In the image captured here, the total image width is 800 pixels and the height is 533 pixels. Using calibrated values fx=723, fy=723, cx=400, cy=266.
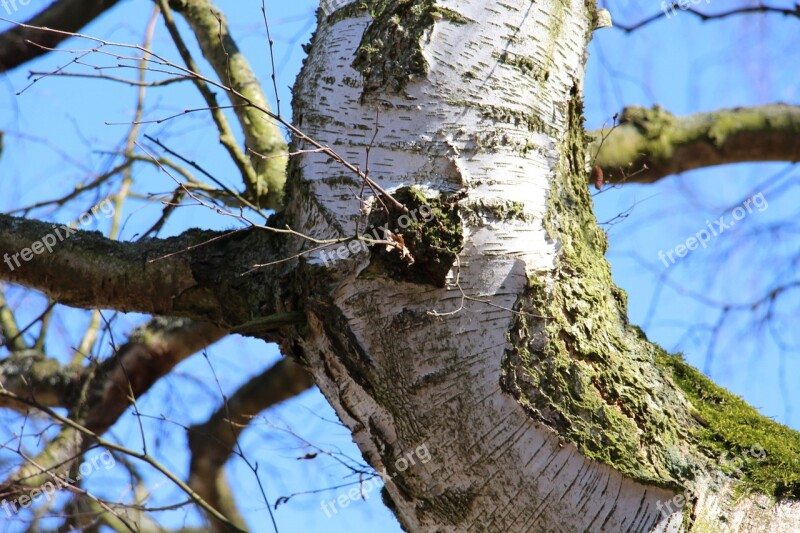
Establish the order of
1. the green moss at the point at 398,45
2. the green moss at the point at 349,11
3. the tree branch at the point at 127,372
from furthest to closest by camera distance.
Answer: the tree branch at the point at 127,372 < the green moss at the point at 349,11 < the green moss at the point at 398,45

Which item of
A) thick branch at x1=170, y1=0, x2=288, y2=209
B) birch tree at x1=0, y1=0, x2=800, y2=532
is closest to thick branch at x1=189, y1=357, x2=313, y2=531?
thick branch at x1=170, y1=0, x2=288, y2=209

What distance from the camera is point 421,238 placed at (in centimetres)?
127

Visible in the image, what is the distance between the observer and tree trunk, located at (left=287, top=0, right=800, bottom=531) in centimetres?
Answer: 123

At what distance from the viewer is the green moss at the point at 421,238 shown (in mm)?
1268

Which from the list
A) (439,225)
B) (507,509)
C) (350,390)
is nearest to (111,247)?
(350,390)

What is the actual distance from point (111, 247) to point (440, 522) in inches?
38.5

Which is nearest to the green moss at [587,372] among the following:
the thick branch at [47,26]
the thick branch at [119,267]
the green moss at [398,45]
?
the green moss at [398,45]

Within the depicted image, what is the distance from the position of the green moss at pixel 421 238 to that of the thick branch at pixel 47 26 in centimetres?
260

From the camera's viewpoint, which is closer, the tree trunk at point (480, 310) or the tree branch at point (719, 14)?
the tree trunk at point (480, 310)

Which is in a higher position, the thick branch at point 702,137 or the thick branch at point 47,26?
the thick branch at point 47,26

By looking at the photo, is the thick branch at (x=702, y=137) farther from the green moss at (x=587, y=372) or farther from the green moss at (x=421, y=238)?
the green moss at (x=421, y=238)

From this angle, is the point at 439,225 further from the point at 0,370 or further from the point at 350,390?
the point at 0,370

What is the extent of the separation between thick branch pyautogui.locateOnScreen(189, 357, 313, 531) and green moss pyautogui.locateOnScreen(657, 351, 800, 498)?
6.44ft

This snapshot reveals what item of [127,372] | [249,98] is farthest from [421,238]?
[127,372]
